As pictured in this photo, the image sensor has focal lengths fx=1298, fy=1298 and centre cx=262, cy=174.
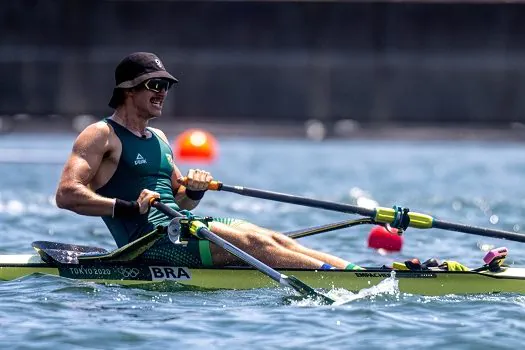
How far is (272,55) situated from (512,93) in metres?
5.45

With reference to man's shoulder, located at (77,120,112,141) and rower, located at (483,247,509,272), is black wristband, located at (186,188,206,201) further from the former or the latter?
rower, located at (483,247,509,272)

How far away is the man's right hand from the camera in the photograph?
9.34 meters

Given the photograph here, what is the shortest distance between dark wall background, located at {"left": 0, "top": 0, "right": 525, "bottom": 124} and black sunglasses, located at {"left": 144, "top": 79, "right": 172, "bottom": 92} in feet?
62.9

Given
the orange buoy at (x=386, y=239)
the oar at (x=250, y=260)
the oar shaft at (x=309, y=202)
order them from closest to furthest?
the oar at (x=250, y=260) → the oar shaft at (x=309, y=202) → the orange buoy at (x=386, y=239)

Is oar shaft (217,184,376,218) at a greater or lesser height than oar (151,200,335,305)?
greater

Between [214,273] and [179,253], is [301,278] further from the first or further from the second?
[179,253]

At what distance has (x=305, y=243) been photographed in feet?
45.6

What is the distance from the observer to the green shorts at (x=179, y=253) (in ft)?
31.3

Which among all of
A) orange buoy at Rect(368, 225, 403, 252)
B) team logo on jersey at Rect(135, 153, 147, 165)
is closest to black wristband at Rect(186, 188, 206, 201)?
team logo on jersey at Rect(135, 153, 147, 165)

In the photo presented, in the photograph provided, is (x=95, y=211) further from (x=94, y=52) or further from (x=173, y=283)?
(x=94, y=52)

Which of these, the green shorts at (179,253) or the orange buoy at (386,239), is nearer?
the green shorts at (179,253)

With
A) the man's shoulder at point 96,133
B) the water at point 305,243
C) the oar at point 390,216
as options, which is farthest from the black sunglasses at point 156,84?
the water at point 305,243

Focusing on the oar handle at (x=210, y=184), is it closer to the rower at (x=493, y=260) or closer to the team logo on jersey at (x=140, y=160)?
the team logo on jersey at (x=140, y=160)

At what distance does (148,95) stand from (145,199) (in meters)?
0.85
